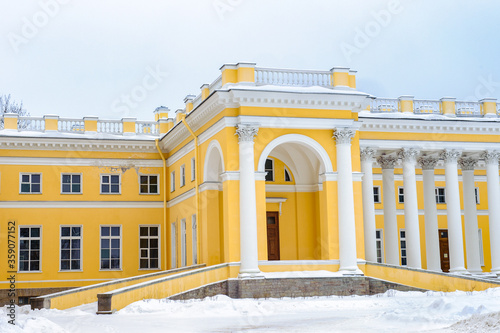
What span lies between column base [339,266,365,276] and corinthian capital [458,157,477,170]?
32.0ft

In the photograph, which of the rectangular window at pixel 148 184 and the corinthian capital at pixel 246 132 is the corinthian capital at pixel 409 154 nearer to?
the corinthian capital at pixel 246 132

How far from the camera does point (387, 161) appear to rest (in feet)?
95.2

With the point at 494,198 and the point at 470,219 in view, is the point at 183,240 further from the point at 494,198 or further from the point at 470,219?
the point at 494,198

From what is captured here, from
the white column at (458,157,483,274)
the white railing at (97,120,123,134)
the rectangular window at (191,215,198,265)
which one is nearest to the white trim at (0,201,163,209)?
the white railing at (97,120,123,134)

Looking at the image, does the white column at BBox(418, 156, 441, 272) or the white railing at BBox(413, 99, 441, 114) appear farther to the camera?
the white column at BBox(418, 156, 441, 272)

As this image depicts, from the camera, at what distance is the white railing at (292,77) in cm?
2314

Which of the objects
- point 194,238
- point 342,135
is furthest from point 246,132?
point 194,238

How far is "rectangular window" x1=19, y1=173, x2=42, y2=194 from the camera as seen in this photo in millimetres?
29328

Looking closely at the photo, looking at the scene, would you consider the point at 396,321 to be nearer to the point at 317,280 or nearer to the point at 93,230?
the point at 317,280

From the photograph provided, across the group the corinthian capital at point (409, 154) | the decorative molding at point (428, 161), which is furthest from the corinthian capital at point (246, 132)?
the decorative molding at point (428, 161)

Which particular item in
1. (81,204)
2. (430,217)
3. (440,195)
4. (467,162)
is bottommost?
(430,217)

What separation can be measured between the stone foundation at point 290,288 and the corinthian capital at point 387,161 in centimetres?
758

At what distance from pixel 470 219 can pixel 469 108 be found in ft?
15.2

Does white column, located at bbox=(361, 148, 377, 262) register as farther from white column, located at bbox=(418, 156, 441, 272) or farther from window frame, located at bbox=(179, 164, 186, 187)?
window frame, located at bbox=(179, 164, 186, 187)
